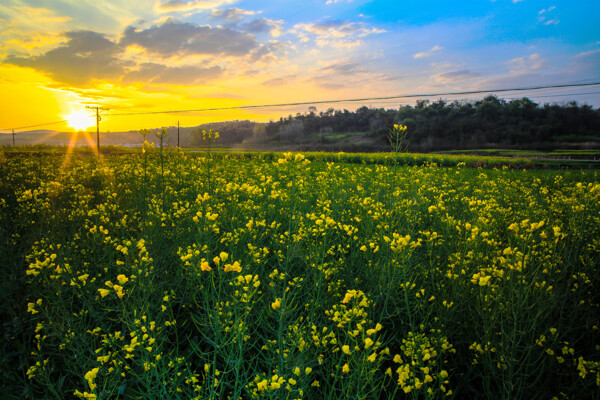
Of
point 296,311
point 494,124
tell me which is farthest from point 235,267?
point 494,124

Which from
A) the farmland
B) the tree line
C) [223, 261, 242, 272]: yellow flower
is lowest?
the farmland

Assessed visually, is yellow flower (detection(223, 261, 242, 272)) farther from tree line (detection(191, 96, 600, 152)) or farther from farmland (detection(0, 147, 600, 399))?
tree line (detection(191, 96, 600, 152))

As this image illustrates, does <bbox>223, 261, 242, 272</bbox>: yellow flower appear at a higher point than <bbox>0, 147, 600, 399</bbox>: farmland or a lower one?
higher

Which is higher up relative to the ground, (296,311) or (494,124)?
(494,124)

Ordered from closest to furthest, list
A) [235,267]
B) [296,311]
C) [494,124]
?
[235,267] → [296,311] → [494,124]

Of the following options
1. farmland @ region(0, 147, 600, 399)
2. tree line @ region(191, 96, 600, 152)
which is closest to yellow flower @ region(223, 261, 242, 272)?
farmland @ region(0, 147, 600, 399)

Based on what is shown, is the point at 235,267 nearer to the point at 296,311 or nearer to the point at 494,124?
the point at 296,311

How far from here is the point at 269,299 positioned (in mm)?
2814

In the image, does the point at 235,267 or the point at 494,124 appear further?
the point at 494,124

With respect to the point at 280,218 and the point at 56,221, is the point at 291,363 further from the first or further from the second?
the point at 56,221

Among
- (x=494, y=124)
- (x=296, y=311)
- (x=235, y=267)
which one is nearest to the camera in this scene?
(x=235, y=267)

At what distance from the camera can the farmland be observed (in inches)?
75.7

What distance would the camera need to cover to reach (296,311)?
2795 mm

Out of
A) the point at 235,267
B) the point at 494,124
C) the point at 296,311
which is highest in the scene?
the point at 494,124
